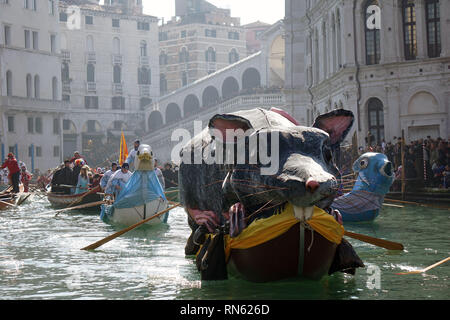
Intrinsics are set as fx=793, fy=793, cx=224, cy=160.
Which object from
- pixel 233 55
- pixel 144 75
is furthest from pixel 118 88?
pixel 233 55

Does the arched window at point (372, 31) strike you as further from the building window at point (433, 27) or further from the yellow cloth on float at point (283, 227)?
the yellow cloth on float at point (283, 227)

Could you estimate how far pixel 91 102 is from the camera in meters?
80.3

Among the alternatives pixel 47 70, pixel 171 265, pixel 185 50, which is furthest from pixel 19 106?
pixel 171 265

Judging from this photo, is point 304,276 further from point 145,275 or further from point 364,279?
point 145,275

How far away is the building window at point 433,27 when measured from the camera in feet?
106

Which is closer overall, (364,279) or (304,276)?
(304,276)

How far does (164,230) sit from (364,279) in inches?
320

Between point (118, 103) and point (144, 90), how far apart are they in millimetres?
3354

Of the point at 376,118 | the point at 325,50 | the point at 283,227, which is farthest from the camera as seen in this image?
the point at 325,50

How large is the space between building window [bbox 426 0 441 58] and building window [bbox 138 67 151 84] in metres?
54.1

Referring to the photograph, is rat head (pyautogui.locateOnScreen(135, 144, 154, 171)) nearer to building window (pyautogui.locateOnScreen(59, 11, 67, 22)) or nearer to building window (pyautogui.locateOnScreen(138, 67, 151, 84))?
building window (pyautogui.locateOnScreen(59, 11, 67, 22))

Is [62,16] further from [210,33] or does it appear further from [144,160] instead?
[144,160]

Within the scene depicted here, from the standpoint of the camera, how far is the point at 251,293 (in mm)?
9281

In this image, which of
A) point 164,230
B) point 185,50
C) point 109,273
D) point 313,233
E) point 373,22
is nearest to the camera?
point 313,233
